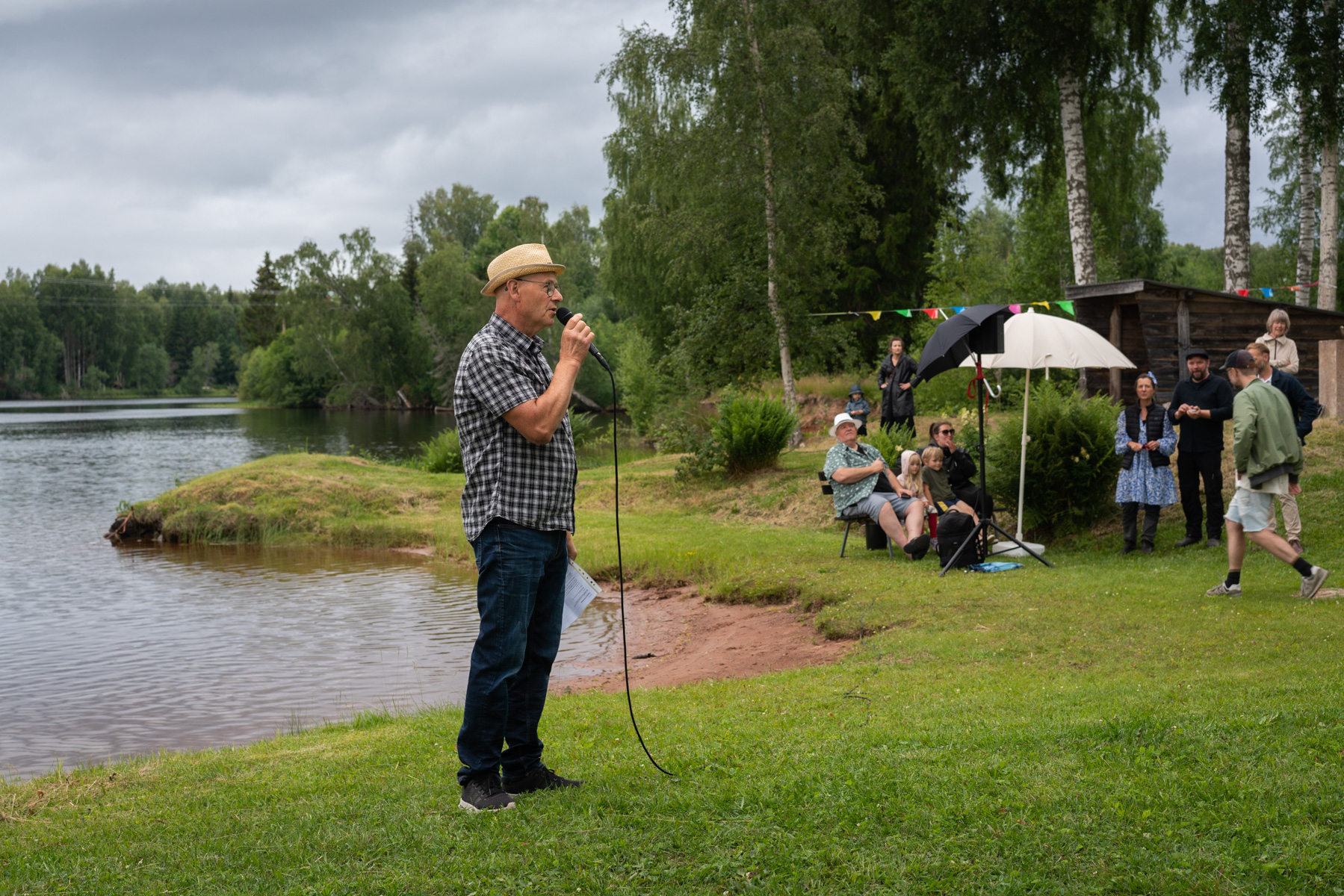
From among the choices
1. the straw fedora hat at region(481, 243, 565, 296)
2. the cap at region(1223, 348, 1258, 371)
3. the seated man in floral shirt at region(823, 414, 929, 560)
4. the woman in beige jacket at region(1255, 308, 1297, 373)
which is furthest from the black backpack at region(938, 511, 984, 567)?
the straw fedora hat at region(481, 243, 565, 296)

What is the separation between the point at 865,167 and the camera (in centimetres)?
2855

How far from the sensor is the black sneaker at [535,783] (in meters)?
4.23

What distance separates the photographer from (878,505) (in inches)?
460

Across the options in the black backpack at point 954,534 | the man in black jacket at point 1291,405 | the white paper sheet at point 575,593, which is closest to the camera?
the white paper sheet at point 575,593

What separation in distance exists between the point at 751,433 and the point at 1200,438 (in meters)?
8.48

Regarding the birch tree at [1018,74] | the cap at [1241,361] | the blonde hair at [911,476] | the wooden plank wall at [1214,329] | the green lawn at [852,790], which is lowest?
the green lawn at [852,790]

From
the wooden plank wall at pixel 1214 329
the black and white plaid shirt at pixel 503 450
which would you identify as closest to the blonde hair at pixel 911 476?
the wooden plank wall at pixel 1214 329

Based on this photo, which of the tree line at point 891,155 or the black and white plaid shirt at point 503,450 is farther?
the tree line at point 891,155

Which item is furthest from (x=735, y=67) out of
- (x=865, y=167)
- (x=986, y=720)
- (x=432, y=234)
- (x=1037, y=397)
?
(x=432, y=234)

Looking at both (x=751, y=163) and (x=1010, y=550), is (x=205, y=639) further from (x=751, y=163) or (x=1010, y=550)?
(x=751, y=163)

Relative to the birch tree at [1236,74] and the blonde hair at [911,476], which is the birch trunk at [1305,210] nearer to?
the birch tree at [1236,74]

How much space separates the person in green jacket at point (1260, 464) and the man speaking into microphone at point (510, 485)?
20.8ft

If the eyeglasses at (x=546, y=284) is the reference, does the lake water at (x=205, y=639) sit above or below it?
below

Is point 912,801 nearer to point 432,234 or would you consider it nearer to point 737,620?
point 737,620
